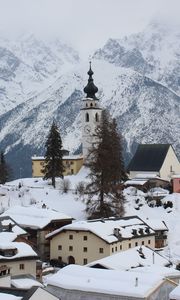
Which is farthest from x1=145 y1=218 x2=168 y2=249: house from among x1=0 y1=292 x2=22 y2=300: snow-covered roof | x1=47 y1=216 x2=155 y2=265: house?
x1=0 y1=292 x2=22 y2=300: snow-covered roof

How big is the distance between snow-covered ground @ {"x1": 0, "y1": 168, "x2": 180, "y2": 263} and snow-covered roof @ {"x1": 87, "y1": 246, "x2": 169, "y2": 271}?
1342 centimetres

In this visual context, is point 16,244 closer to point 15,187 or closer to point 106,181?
point 106,181

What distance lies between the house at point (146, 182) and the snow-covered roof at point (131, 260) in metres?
29.6

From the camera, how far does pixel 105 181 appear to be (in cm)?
8881

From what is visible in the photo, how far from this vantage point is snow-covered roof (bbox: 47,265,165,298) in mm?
53812

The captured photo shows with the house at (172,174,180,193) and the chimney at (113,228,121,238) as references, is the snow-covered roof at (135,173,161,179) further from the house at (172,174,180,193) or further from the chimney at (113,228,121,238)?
the chimney at (113,228,121,238)

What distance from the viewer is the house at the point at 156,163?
11206 centimetres

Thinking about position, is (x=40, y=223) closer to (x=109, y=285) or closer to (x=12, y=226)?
(x=12, y=226)

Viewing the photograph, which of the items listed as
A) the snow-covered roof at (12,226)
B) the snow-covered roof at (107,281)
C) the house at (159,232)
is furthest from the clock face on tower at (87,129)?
the snow-covered roof at (107,281)

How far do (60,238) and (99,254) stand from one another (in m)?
5.16

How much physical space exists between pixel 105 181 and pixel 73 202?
800 centimetres

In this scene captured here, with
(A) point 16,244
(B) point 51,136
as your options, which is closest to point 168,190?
(B) point 51,136

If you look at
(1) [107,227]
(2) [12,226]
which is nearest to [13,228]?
(2) [12,226]

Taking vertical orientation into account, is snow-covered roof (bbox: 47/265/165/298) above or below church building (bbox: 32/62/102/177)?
below
